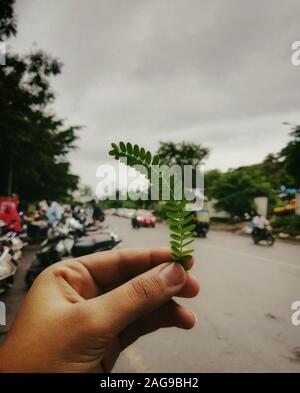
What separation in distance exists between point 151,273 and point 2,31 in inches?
529

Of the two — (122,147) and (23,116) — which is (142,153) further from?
(23,116)

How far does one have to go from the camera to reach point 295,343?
149 inches

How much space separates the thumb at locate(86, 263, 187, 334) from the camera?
1.23 m

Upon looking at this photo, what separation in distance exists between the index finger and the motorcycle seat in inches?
182

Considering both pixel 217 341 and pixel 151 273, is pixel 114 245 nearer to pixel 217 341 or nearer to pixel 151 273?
pixel 217 341

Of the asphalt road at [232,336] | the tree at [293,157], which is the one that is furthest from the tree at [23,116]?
the tree at [293,157]

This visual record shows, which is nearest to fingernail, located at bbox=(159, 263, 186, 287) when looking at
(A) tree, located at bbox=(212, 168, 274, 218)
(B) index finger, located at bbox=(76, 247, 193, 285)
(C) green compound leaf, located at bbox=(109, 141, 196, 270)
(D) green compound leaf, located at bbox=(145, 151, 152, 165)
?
(C) green compound leaf, located at bbox=(109, 141, 196, 270)

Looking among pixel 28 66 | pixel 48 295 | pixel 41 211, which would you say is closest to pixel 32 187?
pixel 41 211

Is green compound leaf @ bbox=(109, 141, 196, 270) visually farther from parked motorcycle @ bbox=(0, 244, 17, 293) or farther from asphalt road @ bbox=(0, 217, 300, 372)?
parked motorcycle @ bbox=(0, 244, 17, 293)

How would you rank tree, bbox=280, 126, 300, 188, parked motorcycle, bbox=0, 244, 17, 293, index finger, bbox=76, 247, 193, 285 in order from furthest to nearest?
tree, bbox=280, 126, 300, 188 → parked motorcycle, bbox=0, 244, 17, 293 → index finger, bbox=76, 247, 193, 285

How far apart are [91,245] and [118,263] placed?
4665 mm

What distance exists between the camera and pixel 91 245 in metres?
6.14

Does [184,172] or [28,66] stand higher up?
[28,66]

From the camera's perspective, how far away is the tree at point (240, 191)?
2558 cm
